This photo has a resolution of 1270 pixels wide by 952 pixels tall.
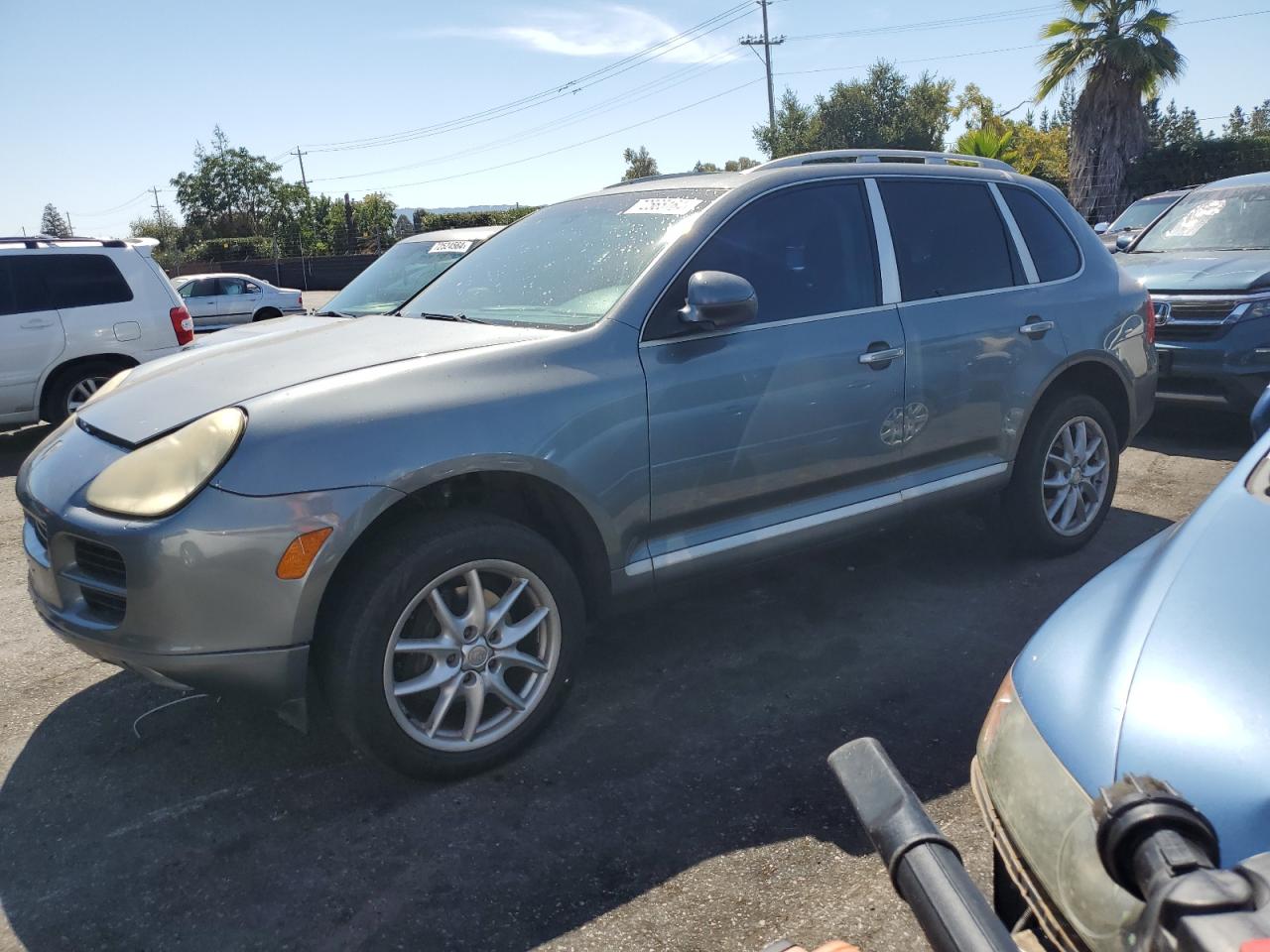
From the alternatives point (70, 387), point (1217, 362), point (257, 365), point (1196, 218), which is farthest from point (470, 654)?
point (1196, 218)

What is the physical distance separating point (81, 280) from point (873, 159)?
24.2 feet

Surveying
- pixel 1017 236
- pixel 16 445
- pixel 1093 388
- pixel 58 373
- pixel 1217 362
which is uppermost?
pixel 1017 236

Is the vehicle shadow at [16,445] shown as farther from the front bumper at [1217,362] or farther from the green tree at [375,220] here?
the green tree at [375,220]

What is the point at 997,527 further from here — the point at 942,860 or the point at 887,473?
the point at 942,860

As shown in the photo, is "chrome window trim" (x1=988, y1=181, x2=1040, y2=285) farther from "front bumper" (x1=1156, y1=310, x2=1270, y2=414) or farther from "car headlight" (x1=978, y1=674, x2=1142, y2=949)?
"front bumper" (x1=1156, y1=310, x2=1270, y2=414)

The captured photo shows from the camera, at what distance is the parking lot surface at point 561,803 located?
2.43 meters

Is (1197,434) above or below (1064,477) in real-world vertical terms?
below

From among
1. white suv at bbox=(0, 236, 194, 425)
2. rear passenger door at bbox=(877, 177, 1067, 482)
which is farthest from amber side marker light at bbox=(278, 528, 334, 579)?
white suv at bbox=(0, 236, 194, 425)

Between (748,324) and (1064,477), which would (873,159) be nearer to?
(748,324)

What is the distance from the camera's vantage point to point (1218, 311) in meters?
6.95

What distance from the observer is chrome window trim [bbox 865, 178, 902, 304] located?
12.9 feet

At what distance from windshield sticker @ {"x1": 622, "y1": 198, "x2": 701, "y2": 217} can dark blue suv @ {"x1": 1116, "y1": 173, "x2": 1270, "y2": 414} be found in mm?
4692

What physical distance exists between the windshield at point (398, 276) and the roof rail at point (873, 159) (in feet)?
13.2

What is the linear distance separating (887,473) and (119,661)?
275cm
